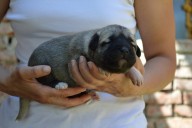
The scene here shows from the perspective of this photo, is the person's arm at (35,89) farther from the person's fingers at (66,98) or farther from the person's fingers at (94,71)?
the person's fingers at (94,71)

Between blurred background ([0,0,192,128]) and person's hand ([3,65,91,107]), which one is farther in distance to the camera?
blurred background ([0,0,192,128])

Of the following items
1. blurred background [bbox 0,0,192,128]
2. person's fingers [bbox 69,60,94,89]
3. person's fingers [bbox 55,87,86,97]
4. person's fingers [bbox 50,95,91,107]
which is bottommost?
blurred background [bbox 0,0,192,128]

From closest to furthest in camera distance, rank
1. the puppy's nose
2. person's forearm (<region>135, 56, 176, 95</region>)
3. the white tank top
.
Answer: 1. the puppy's nose
2. the white tank top
3. person's forearm (<region>135, 56, 176, 95</region>)

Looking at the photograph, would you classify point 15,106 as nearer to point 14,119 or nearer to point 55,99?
point 14,119

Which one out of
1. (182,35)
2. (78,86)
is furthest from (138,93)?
(182,35)

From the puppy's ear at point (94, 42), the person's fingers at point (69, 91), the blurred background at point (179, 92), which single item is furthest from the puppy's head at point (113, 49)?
the blurred background at point (179, 92)

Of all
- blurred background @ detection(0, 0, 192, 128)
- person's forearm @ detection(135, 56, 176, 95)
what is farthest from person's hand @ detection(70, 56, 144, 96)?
blurred background @ detection(0, 0, 192, 128)

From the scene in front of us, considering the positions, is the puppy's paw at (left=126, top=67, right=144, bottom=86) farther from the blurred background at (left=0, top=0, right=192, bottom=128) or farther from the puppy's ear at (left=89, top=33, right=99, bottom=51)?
the blurred background at (left=0, top=0, right=192, bottom=128)
